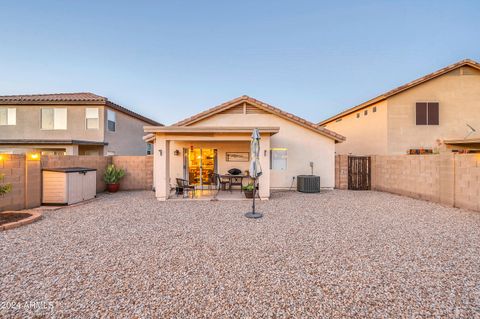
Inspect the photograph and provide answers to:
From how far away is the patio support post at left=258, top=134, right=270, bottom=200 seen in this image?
9.51 meters

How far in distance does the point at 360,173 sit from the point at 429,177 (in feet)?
11.9

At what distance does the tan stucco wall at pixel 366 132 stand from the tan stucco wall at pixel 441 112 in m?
0.51

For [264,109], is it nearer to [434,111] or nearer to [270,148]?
[270,148]

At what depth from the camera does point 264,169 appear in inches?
375

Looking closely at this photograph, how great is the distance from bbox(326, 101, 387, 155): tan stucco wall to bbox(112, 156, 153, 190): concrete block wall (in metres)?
15.3

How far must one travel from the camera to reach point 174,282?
3.02 meters

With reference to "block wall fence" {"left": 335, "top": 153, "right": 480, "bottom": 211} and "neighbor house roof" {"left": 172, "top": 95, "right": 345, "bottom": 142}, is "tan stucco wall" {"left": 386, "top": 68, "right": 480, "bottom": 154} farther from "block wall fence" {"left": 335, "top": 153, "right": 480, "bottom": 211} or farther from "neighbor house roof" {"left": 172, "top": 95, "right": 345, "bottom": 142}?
"neighbor house roof" {"left": 172, "top": 95, "right": 345, "bottom": 142}

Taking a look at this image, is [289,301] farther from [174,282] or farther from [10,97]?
[10,97]

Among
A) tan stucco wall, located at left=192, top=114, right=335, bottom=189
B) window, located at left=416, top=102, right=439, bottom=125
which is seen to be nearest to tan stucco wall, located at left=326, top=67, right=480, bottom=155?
window, located at left=416, top=102, right=439, bottom=125

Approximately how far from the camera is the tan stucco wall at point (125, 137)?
1535 cm

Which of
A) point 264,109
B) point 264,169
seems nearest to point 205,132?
point 264,169

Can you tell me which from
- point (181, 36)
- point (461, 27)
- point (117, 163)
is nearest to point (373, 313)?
point (117, 163)

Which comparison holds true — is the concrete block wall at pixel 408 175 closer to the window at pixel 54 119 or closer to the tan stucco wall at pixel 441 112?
the tan stucco wall at pixel 441 112

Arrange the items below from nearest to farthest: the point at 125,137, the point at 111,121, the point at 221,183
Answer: the point at 221,183 → the point at 111,121 → the point at 125,137
